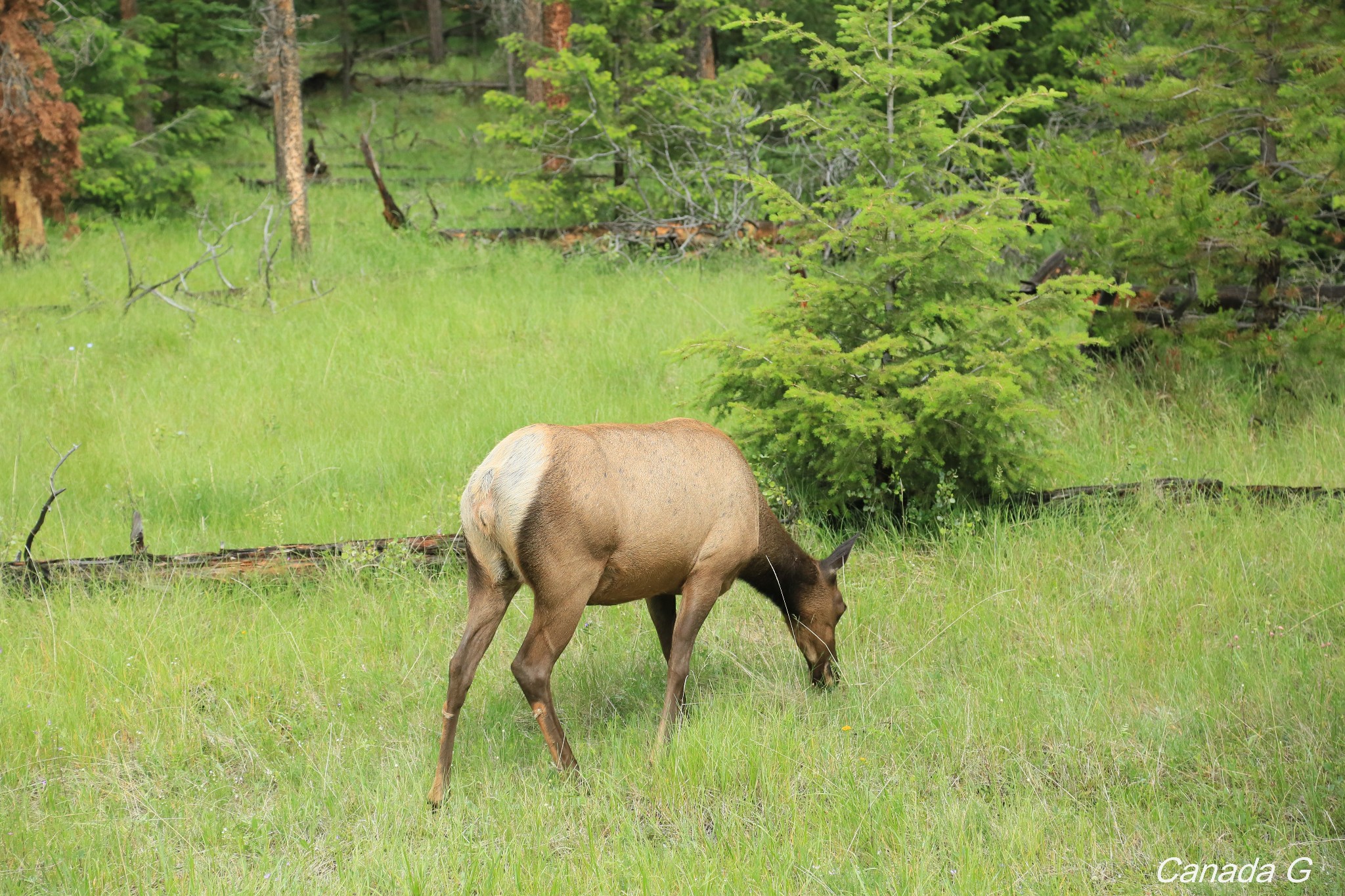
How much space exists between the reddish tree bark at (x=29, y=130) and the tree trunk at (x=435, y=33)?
1713 centimetres

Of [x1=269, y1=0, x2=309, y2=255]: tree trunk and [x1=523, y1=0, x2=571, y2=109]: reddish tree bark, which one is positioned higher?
[x1=523, y1=0, x2=571, y2=109]: reddish tree bark

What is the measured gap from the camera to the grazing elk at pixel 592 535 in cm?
449

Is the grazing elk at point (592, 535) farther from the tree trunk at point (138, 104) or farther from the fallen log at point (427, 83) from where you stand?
the fallen log at point (427, 83)

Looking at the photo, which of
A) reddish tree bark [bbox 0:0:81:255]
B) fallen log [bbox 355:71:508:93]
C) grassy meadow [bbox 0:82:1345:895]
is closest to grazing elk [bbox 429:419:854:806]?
grassy meadow [bbox 0:82:1345:895]

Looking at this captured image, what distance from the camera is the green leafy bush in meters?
6.57

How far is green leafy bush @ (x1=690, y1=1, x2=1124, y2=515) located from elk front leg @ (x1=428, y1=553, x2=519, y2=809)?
2.41 m

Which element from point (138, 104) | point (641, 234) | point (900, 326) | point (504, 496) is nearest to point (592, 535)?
point (504, 496)

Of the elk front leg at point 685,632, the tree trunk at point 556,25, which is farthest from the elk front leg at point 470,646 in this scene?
the tree trunk at point 556,25

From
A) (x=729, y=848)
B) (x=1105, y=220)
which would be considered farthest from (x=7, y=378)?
(x=1105, y=220)

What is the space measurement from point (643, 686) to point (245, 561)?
2583 millimetres

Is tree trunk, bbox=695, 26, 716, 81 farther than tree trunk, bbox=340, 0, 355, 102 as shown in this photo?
No

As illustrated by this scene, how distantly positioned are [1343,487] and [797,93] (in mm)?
15044

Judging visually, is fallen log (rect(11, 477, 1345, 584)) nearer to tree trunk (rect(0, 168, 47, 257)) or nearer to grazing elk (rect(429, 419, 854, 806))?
grazing elk (rect(429, 419, 854, 806))

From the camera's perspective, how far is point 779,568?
17.9 ft
